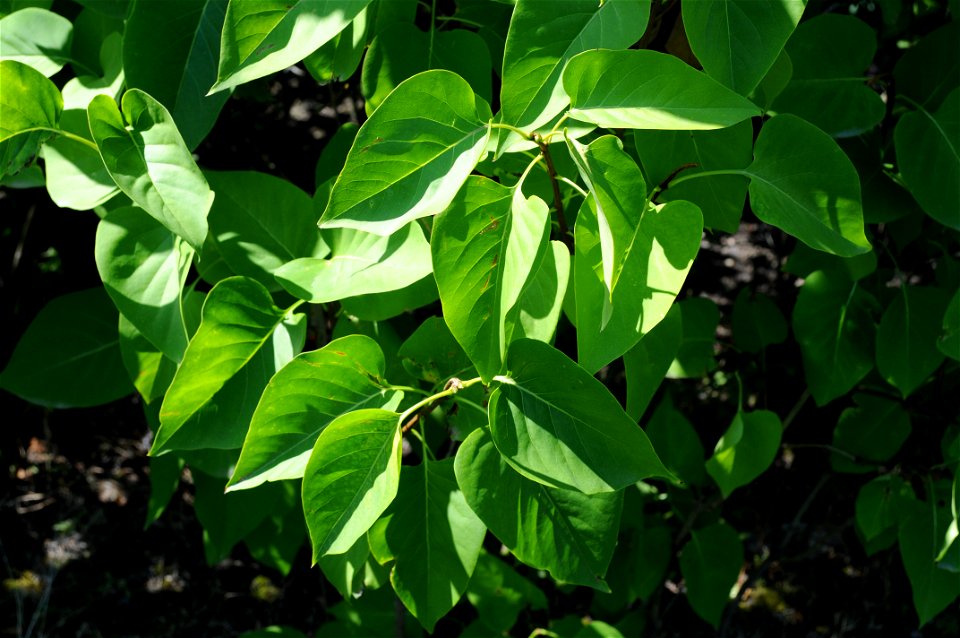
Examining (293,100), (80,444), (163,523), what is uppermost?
(293,100)

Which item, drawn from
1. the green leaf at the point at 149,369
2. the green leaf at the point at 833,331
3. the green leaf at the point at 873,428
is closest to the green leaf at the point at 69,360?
the green leaf at the point at 149,369

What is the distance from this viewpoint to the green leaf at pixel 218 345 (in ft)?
2.79

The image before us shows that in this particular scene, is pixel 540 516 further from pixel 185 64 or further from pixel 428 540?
pixel 185 64

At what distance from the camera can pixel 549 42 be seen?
2.52ft

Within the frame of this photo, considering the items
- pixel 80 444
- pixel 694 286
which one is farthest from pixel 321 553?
pixel 80 444

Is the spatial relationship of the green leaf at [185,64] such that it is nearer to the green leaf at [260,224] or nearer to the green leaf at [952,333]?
the green leaf at [260,224]

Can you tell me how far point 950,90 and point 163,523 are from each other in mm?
1936

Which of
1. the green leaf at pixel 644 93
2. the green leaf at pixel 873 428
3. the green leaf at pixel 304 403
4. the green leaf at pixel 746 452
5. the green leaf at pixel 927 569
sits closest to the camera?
the green leaf at pixel 644 93

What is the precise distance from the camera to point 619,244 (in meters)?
0.75

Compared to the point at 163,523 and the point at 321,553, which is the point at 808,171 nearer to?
the point at 321,553

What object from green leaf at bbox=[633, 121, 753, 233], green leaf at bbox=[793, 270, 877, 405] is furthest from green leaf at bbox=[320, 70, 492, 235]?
green leaf at bbox=[793, 270, 877, 405]

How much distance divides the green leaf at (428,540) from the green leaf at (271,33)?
1.54 feet

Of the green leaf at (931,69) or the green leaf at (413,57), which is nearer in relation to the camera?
the green leaf at (413,57)

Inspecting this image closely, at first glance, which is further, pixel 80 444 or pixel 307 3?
pixel 80 444
